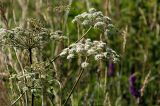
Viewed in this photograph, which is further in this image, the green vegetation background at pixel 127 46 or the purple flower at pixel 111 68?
the purple flower at pixel 111 68

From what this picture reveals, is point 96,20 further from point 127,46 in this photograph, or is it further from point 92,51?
point 127,46

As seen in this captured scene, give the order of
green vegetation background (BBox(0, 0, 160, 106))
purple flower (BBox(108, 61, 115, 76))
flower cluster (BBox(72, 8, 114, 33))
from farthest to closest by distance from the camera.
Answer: purple flower (BBox(108, 61, 115, 76)) < green vegetation background (BBox(0, 0, 160, 106)) < flower cluster (BBox(72, 8, 114, 33))

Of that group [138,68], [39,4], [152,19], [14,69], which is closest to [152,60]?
[138,68]

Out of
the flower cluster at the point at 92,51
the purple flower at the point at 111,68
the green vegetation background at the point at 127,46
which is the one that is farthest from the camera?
the purple flower at the point at 111,68

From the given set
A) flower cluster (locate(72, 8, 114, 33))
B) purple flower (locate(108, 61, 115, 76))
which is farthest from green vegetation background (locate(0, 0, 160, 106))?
flower cluster (locate(72, 8, 114, 33))

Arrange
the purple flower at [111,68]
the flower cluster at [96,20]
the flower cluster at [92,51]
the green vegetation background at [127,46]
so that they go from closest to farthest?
1. the flower cluster at [92,51]
2. the flower cluster at [96,20]
3. the green vegetation background at [127,46]
4. the purple flower at [111,68]

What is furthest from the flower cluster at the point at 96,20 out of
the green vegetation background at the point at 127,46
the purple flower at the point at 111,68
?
the purple flower at the point at 111,68

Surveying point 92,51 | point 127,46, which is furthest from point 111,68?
point 92,51

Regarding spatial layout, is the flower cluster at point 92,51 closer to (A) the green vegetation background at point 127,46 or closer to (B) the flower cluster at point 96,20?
(B) the flower cluster at point 96,20

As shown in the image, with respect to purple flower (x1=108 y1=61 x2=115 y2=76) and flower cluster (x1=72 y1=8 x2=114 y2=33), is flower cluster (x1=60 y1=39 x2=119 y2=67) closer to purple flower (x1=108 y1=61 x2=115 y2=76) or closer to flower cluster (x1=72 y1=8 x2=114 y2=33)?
flower cluster (x1=72 y1=8 x2=114 y2=33)

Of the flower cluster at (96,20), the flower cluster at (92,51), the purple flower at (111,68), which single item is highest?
the flower cluster at (96,20)

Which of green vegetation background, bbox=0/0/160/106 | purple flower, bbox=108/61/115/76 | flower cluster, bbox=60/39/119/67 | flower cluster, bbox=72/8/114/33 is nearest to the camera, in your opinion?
flower cluster, bbox=60/39/119/67

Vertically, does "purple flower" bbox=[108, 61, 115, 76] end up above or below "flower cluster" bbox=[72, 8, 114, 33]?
below

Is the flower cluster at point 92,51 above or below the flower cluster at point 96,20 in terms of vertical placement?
below
